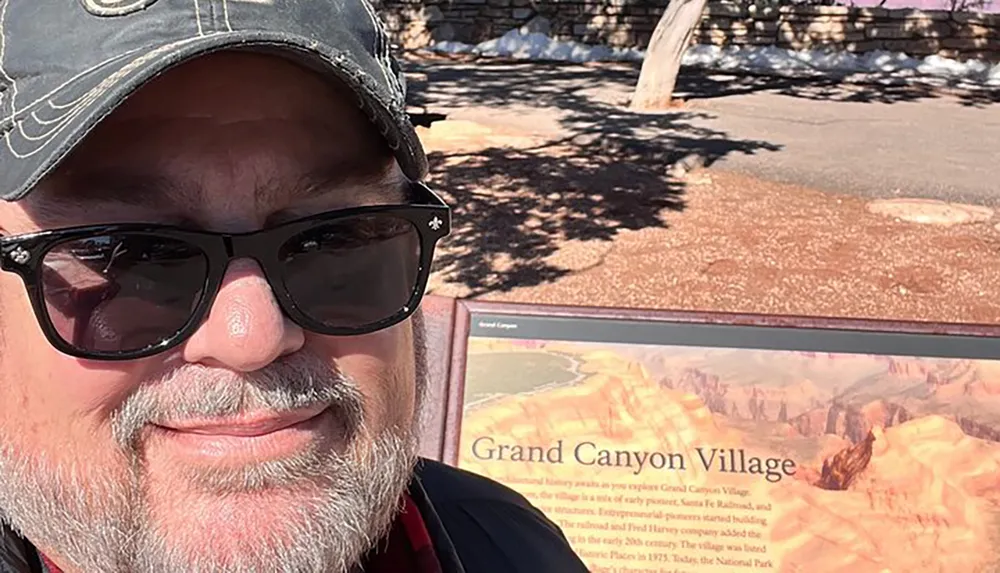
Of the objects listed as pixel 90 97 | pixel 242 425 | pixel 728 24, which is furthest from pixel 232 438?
pixel 728 24

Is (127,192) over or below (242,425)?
over

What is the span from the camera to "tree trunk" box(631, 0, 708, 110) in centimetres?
998

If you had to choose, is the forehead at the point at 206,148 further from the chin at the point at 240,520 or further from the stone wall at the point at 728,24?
the stone wall at the point at 728,24

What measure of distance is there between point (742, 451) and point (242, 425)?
4.71 ft

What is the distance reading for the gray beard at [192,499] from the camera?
3.79 feet

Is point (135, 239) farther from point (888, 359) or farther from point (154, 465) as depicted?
point (888, 359)

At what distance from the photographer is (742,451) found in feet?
7.58

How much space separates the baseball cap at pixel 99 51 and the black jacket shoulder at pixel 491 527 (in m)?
0.79

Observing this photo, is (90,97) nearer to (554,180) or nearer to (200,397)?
(200,397)

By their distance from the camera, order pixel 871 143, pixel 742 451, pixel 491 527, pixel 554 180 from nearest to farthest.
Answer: pixel 491 527 → pixel 742 451 → pixel 554 180 → pixel 871 143

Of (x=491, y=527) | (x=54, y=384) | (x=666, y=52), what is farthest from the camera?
(x=666, y=52)

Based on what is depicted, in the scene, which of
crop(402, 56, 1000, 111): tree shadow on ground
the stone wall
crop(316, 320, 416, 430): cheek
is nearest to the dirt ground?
crop(316, 320, 416, 430): cheek

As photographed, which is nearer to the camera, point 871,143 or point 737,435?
point 737,435

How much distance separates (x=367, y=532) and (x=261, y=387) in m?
0.27
